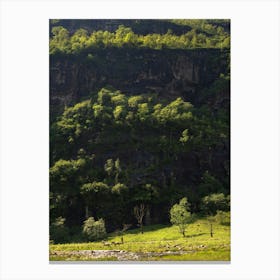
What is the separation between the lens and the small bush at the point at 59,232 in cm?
1419

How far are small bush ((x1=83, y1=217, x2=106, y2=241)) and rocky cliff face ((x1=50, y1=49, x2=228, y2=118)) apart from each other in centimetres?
297

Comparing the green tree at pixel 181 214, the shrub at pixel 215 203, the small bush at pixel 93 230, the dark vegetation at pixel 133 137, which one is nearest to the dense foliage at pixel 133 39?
the dark vegetation at pixel 133 137

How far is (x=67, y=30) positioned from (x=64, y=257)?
572 cm

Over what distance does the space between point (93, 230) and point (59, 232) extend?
0.86 meters

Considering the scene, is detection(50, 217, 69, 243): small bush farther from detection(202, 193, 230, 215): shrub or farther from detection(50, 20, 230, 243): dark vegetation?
detection(202, 193, 230, 215): shrub

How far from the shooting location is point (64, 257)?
13984 mm

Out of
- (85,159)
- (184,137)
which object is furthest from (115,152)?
(184,137)

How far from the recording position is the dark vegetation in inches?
572

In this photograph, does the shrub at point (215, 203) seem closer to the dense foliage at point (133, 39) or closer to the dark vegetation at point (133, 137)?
the dark vegetation at point (133, 137)

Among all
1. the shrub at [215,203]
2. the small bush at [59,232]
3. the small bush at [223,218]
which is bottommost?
the small bush at [59,232]

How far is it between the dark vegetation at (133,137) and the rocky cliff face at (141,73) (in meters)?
0.04

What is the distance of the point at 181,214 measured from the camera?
14570mm

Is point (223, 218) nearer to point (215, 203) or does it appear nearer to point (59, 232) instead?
point (215, 203)

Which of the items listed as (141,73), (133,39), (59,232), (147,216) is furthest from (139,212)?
(133,39)
